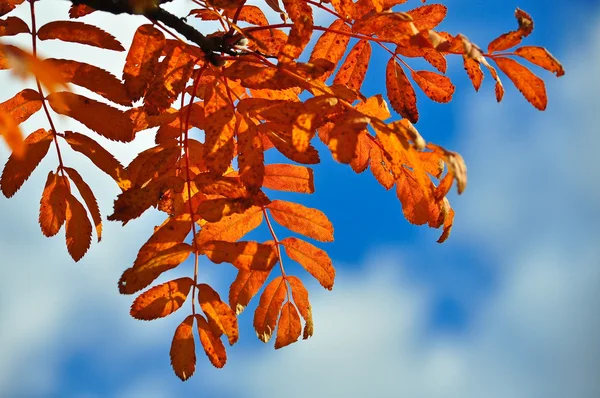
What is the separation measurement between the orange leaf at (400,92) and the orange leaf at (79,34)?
2.92 feet

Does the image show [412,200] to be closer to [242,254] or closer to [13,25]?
[242,254]

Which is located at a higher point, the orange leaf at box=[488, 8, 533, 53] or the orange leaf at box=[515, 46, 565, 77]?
the orange leaf at box=[488, 8, 533, 53]

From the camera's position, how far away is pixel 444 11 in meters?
2.13

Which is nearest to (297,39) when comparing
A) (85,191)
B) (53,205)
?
(85,191)

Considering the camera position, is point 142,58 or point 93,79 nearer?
point 142,58

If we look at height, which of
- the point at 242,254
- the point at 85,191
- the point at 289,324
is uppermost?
the point at 85,191

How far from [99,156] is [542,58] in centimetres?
135

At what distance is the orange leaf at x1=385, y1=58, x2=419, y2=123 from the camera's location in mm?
2098

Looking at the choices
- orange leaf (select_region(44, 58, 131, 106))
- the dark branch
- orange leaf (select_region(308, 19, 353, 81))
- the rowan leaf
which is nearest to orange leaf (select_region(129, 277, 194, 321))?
the rowan leaf

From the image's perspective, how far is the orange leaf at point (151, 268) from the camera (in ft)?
5.48

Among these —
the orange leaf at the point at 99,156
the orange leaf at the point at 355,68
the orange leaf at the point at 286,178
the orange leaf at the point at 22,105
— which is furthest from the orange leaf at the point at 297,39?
the orange leaf at the point at 22,105

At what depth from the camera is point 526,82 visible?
163 centimetres

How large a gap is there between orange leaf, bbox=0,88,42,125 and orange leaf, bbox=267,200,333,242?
0.84 m

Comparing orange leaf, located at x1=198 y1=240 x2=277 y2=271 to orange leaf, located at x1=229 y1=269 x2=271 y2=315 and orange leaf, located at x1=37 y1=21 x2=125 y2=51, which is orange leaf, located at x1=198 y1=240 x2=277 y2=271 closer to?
orange leaf, located at x1=229 y1=269 x2=271 y2=315
